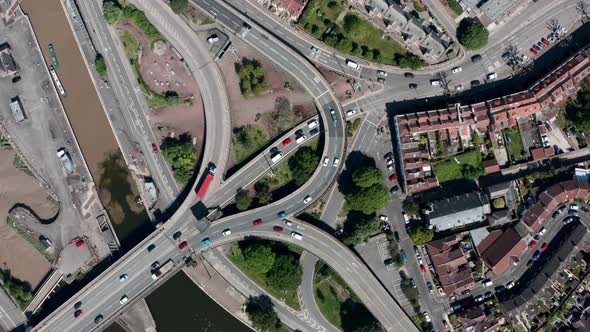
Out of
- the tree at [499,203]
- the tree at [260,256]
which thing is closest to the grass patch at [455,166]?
the tree at [499,203]

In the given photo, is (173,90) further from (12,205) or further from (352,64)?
(12,205)

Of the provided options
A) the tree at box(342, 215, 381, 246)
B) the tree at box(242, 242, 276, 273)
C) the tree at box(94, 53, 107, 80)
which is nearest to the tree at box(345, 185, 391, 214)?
the tree at box(342, 215, 381, 246)

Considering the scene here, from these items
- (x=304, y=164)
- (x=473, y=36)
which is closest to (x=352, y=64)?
(x=304, y=164)

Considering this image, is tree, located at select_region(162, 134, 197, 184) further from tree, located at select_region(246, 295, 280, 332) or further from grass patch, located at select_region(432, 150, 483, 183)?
grass patch, located at select_region(432, 150, 483, 183)

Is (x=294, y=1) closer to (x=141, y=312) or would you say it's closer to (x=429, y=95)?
(x=429, y=95)

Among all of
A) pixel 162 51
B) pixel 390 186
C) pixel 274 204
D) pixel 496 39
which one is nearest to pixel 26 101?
pixel 162 51
